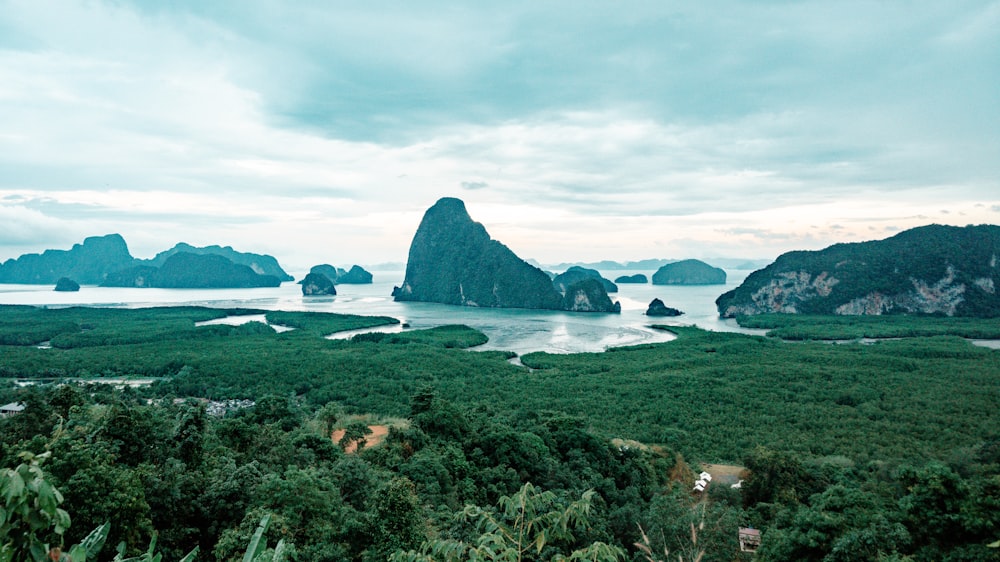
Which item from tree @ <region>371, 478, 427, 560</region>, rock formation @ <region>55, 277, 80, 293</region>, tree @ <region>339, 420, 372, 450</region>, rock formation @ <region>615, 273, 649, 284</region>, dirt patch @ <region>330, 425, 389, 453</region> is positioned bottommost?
dirt patch @ <region>330, 425, 389, 453</region>

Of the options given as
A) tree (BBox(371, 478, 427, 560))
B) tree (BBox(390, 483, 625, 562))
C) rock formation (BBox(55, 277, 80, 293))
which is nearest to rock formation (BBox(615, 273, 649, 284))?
rock formation (BBox(55, 277, 80, 293))

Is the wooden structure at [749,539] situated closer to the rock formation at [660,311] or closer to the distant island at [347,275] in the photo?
the rock formation at [660,311]

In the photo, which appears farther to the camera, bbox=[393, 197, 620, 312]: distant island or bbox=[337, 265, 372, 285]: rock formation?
bbox=[337, 265, 372, 285]: rock formation

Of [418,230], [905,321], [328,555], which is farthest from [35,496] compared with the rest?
[418,230]

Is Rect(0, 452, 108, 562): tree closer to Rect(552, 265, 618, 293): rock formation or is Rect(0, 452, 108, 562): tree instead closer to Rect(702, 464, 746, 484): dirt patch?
Rect(702, 464, 746, 484): dirt patch

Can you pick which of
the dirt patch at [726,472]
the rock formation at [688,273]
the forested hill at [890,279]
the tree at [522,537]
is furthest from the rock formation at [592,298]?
the rock formation at [688,273]

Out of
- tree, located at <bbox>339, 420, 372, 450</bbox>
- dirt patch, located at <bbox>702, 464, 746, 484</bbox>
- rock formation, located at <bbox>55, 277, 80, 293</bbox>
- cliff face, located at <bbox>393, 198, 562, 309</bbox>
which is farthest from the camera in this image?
rock formation, located at <bbox>55, 277, 80, 293</bbox>

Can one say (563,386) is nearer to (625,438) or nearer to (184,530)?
(625,438)

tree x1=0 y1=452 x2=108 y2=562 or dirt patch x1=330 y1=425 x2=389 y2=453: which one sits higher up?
tree x1=0 y1=452 x2=108 y2=562
